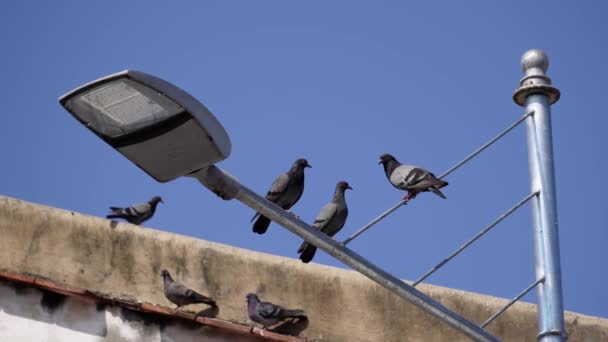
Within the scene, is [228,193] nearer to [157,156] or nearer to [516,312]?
[157,156]

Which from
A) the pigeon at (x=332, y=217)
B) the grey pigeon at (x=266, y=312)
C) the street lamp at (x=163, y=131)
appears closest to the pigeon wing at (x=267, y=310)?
the grey pigeon at (x=266, y=312)

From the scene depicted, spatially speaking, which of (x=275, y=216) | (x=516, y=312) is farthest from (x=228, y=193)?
(x=516, y=312)

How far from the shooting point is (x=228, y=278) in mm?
8680

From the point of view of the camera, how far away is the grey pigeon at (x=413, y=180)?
9297mm

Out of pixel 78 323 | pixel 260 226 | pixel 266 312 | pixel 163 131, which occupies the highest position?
pixel 260 226

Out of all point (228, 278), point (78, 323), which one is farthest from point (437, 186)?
point (78, 323)

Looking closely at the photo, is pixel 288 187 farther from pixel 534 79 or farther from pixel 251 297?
pixel 534 79

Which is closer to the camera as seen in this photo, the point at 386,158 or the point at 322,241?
the point at 322,241

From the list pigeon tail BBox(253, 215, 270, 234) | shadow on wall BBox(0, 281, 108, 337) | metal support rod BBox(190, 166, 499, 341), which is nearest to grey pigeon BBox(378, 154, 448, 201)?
pigeon tail BBox(253, 215, 270, 234)

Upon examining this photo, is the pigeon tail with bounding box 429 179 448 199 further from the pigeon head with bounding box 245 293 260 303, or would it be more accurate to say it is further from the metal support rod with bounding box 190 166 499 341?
the metal support rod with bounding box 190 166 499 341

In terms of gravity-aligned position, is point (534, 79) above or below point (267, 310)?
above

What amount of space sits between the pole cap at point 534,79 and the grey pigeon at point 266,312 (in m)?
2.92

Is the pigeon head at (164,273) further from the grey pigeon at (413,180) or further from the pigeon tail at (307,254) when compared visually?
the grey pigeon at (413,180)

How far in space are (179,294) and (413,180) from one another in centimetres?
237
